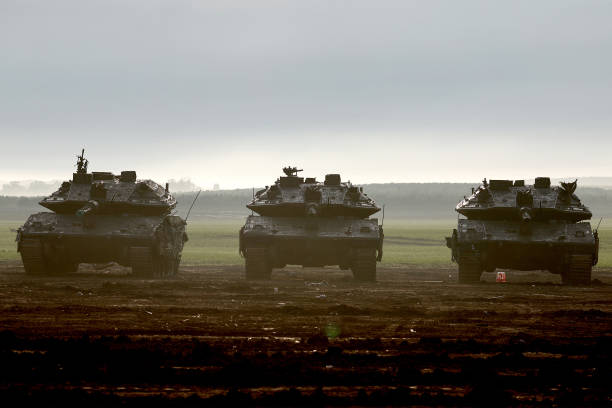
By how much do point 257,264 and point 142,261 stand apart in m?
3.03

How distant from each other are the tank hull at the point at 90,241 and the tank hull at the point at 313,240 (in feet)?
8.29

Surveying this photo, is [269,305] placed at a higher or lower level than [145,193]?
lower

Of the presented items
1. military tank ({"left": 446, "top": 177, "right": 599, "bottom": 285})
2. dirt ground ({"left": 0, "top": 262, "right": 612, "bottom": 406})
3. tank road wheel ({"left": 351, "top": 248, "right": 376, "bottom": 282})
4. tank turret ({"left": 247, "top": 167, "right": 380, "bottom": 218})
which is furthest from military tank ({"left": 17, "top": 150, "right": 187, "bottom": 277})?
military tank ({"left": 446, "top": 177, "right": 599, "bottom": 285})

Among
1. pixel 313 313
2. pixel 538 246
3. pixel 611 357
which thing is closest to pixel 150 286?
pixel 313 313

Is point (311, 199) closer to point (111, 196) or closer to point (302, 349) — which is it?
point (111, 196)

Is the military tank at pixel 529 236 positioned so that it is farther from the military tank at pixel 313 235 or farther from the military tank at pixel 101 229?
the military tank at pixel 101 229

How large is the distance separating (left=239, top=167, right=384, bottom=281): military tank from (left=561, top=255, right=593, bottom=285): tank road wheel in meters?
4.85

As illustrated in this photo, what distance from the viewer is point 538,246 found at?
19766 mm

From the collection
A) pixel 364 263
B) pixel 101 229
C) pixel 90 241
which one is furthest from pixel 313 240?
pixel 90 241

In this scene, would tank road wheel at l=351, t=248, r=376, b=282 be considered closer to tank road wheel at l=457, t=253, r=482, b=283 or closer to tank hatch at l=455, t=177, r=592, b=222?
tank road wheel at l=457, t=253, r=482, b=283

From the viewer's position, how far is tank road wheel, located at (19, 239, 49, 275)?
67.4ft

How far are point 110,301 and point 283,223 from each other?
7575 millimetres

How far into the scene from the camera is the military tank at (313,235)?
20.5 metres

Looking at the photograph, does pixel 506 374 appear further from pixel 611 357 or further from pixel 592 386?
pixel 611 357
